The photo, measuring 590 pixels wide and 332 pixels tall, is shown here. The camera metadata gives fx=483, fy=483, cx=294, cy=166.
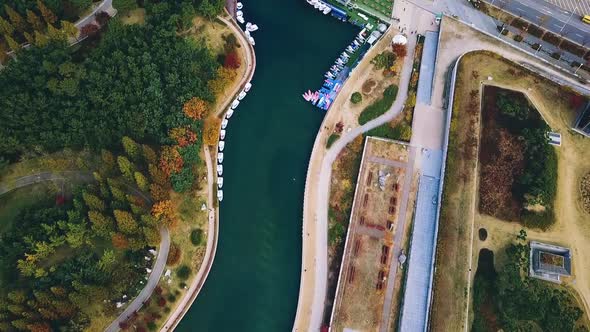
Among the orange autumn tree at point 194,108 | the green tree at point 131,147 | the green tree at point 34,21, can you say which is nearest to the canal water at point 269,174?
the orange autumn tree at point 194,108

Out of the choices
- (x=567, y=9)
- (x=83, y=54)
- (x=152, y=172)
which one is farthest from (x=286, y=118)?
(x=567, y=9)

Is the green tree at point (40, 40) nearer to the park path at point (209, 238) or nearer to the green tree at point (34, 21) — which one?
the green tree at point (34, 21)

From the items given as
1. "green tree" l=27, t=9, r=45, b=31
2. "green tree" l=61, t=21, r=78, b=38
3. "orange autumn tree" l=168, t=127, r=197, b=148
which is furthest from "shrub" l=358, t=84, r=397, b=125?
→ "green tree" l=27, t=9, r=45, b=31

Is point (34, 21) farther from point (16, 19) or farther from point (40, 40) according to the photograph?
point (40, 40)

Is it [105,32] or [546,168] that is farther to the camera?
[105,32]

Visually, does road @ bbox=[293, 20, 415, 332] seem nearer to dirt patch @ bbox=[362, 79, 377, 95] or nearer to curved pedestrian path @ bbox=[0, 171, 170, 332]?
dirt patch @ bbox=[362, 79, 377, 95]

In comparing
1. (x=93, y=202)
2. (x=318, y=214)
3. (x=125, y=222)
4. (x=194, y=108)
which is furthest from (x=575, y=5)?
(x=93, y=202)

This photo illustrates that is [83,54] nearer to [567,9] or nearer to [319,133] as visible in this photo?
Result: [319,133]
